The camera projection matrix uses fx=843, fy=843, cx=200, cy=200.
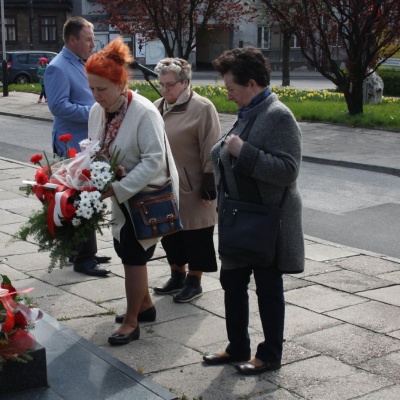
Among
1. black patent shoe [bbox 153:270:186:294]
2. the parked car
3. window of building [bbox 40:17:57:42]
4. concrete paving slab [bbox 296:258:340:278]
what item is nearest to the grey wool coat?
black patent shoe [bbox 153:270:186:294]

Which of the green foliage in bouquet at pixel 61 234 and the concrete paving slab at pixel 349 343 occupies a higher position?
the green foliage in bouquet at pixel 61 234

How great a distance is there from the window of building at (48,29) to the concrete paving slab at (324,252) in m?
49.2

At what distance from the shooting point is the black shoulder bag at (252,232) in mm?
4457

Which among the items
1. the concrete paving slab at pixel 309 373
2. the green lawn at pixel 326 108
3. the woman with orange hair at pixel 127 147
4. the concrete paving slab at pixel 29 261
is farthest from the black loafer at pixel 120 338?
the green lawn at pixel 326 108

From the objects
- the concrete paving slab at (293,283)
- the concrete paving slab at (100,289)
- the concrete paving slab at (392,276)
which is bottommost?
the concrete paving slab at (392,276)

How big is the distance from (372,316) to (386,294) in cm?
59

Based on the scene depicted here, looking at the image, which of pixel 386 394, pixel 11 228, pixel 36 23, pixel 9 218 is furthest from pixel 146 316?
pixel 36 23

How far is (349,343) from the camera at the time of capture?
17.1ft

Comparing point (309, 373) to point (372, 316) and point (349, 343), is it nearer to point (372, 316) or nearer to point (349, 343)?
point (349, 343)

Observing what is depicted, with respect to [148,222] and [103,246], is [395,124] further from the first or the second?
[148,222]

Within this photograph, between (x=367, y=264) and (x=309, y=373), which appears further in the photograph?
(x=367, y=264)

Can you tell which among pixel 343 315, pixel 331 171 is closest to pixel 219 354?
pixel 343 315

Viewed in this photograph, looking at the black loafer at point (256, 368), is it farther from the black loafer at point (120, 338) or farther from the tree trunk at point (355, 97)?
the tree trunk at point (355, 97)

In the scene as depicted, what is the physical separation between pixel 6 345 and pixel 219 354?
4.24ft
